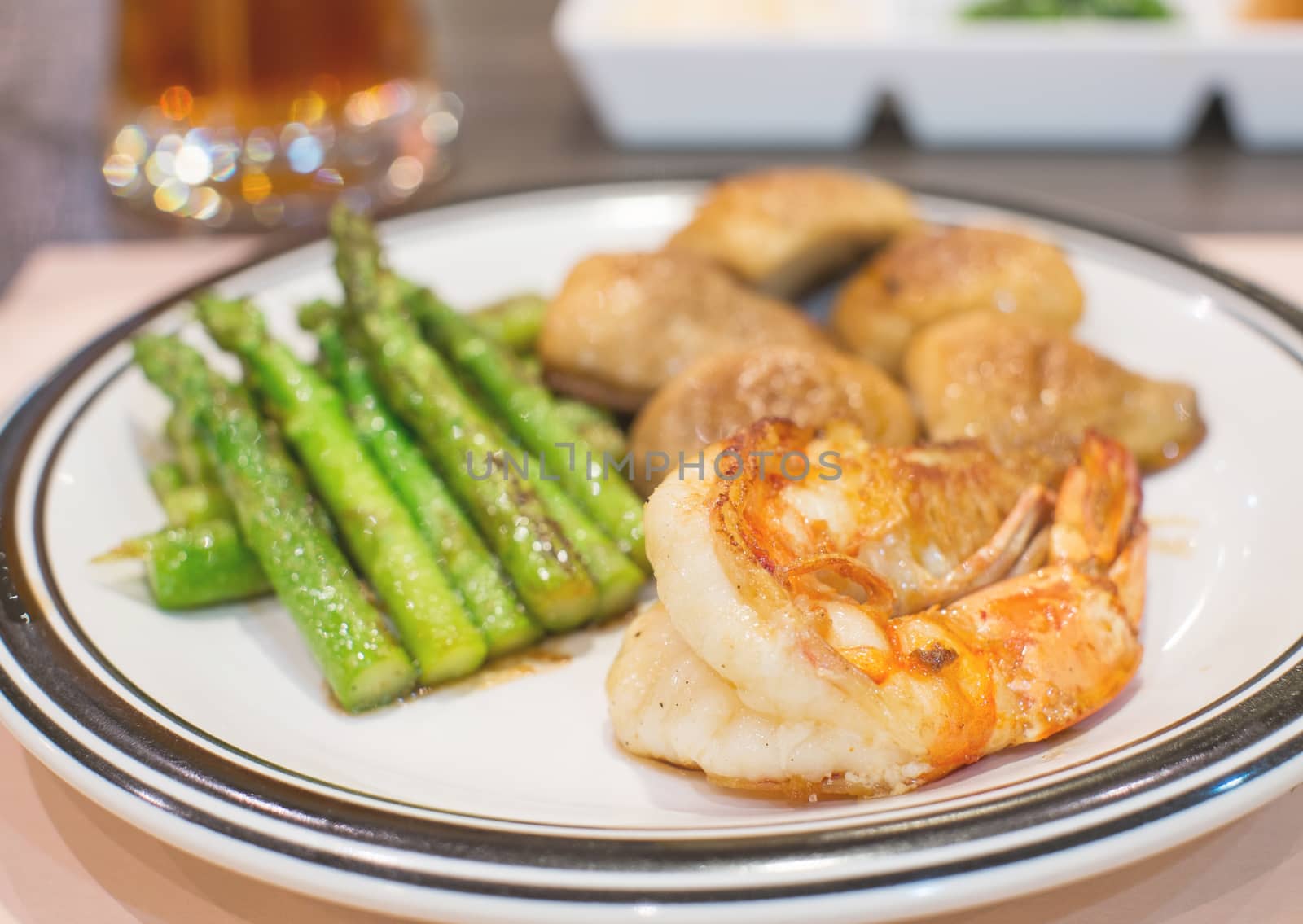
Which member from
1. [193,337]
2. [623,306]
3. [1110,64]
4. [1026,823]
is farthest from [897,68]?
[1026,823]

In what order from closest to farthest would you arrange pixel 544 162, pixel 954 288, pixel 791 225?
pixel 954 288 < pixel 791 225 < pixel 544 162

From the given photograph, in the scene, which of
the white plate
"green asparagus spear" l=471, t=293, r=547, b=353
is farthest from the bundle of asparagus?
"green asparagus spear" l=471, t=293, r=547, b=353

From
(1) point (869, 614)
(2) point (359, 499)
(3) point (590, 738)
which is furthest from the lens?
(2) point (359, 499)

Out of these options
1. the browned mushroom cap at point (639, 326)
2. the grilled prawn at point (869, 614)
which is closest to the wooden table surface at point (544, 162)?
the browned mushroom cap at point (639, 326)

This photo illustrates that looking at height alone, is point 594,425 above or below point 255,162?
below

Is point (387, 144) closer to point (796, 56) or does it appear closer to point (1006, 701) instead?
point (796, 56)

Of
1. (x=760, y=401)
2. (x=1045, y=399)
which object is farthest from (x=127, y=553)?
(x=1045, y=399)

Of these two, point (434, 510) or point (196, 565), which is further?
point (434, 510)

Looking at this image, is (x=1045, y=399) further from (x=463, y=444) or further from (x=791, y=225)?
(x=463, y=444)
